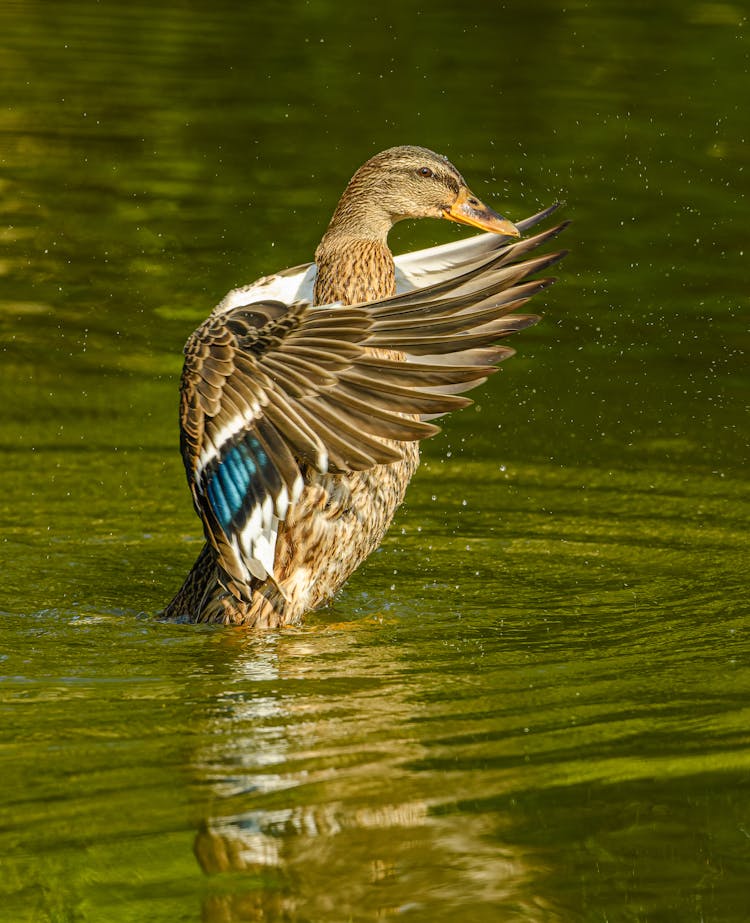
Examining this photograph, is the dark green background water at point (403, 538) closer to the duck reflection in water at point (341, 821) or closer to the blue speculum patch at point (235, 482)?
the duck reflection in water at point (341, 821)

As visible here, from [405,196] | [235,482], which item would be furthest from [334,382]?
[405,196]

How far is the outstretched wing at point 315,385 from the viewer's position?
19.7 feet

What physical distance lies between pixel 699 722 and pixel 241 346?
1.97m

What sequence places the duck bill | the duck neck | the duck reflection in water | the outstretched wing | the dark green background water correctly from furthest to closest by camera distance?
1. the duck bill
2. the duck neck
3. the outstretched wing
4. the dark green background water
5. the duck reflection in water

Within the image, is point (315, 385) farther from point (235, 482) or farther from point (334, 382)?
point (235, 482)

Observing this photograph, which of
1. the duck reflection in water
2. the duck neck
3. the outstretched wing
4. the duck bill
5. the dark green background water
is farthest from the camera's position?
the duck bill

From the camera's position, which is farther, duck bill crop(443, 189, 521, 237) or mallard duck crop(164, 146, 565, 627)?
duck bill crop(443, 189, 521, 237)

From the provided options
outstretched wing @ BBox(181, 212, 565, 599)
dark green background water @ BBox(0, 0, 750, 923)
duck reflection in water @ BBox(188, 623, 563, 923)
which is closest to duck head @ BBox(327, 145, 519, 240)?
outstretched wing @ BBox(181, 212, 565, 599)

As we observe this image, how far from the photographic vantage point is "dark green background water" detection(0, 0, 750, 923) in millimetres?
4887

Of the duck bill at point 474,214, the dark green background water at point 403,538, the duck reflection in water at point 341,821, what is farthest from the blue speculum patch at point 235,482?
the duck bill at point 474,214

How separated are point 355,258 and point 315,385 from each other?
1.27m

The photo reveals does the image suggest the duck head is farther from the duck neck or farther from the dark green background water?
the dark green background water

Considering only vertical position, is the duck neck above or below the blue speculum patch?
above

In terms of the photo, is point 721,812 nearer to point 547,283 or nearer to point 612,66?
point 547,283
